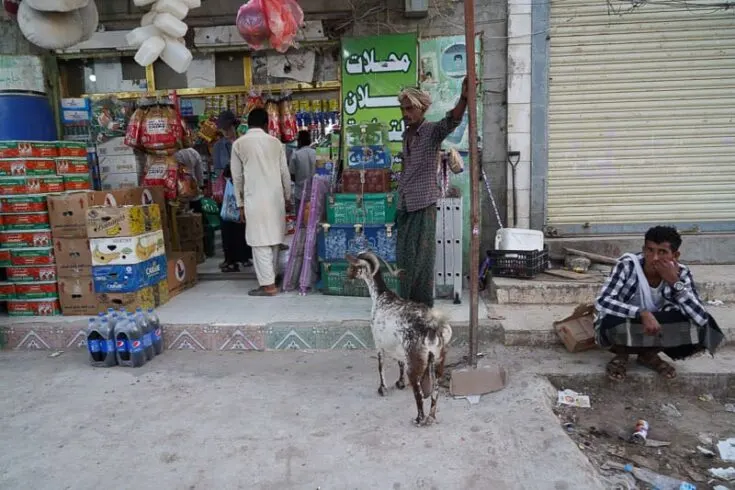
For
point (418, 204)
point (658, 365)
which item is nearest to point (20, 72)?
point (418, 204)

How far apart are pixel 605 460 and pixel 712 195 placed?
4465 millimetres

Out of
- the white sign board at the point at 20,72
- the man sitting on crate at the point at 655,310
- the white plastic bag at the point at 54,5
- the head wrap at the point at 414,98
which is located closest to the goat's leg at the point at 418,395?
the man sitting on crate at the point at 655,310

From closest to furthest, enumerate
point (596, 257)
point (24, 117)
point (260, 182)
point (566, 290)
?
point (566, 290) → point (260, 182) → point (596, 257) → point (24, 117)

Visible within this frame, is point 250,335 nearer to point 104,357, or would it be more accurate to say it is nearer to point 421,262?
point 104,357

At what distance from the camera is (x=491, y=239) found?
20.0ft

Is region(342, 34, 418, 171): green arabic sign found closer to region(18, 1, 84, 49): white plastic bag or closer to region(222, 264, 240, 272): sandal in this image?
region(222, 264, 240, 272): sandal

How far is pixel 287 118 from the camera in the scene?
6375mm

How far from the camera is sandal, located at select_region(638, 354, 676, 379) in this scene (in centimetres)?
379

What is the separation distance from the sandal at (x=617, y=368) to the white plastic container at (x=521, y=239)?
1841 mm

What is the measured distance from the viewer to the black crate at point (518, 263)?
5328mm

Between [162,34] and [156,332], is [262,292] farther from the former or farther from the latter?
[162,34]

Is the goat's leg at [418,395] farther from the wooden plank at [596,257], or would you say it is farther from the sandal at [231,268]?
the sandal at [231,268]

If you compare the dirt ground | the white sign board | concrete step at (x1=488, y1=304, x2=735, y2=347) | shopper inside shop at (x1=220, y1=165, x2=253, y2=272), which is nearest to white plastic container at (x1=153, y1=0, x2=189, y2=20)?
shopper inside shop at (x1=220, y1=165, x2=253, y2=272)

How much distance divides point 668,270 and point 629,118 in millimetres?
3035
